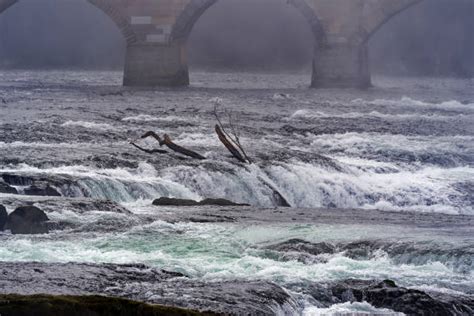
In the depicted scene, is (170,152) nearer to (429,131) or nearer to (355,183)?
(355,183)

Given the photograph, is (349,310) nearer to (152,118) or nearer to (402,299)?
(402,299)

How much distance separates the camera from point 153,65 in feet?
167

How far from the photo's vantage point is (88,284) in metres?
11.5

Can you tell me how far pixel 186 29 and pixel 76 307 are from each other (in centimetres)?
4437

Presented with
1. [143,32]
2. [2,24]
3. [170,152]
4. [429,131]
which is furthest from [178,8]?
[2,24]

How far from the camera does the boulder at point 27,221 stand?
14.9 metres

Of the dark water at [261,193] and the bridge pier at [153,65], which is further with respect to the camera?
the bridge pier at [153,65]

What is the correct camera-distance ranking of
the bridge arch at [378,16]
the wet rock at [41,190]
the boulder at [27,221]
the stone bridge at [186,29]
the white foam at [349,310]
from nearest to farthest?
the white foam at [349,310] → the boulder at [27,221] → the wet rock at [41,190] → the stone bridge at [186,29] → the bridge arch at [378,16]

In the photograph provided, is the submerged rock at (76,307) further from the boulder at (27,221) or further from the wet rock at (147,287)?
the boulder at (27,221)

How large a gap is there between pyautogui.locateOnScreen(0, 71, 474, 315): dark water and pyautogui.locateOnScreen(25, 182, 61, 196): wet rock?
0.48 ft

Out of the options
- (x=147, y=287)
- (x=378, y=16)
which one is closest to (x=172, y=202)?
(x=147, y=287)

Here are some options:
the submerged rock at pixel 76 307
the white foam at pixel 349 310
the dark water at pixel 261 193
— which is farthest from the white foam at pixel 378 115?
the submerged rock at pixel 76 307

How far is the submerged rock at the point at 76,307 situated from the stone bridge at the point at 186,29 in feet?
137

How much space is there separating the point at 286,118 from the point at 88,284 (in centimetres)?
2557
